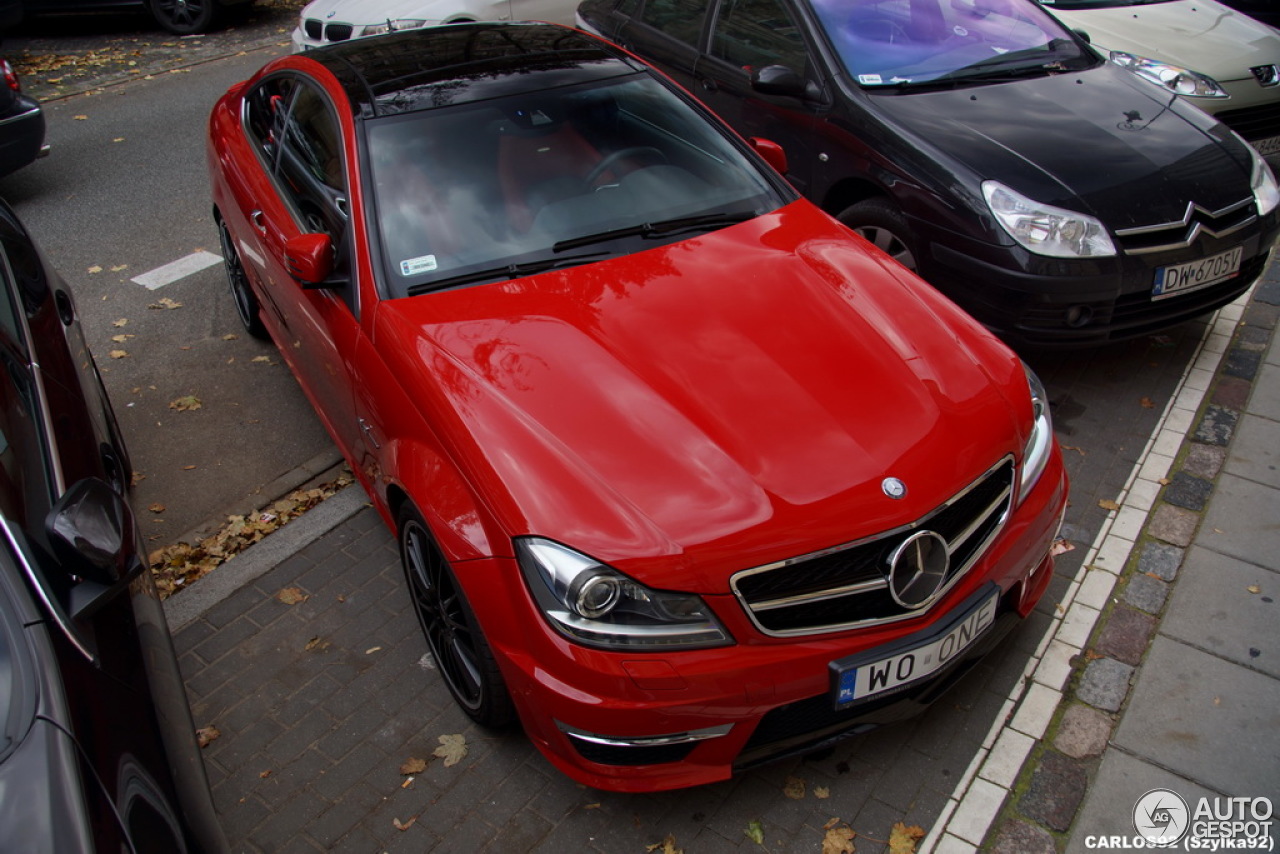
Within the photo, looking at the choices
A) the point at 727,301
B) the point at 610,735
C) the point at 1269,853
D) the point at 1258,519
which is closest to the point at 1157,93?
the point at 1258,519

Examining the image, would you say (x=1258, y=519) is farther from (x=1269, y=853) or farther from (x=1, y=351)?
(x=1, y=351)

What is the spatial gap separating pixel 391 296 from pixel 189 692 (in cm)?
156

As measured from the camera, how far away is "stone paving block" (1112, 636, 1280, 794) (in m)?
3.02

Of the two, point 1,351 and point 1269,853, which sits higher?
point 1,351

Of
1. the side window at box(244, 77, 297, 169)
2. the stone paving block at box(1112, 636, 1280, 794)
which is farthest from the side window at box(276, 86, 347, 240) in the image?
the stone paving block at box(1112, 636, 1280, 794)

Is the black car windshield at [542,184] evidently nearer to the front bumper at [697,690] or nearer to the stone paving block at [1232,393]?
the front bumper at [697,690]

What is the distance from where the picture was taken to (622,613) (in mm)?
2557

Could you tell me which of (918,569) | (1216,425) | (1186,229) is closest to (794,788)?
(918,569)

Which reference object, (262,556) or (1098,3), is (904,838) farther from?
(1098,3)

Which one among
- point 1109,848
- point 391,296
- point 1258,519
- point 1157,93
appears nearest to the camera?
point 1109,848

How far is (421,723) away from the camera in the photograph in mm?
3328

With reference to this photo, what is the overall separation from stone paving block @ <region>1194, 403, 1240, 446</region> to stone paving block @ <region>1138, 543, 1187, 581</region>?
85cm

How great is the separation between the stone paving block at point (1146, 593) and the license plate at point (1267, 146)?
4.30m

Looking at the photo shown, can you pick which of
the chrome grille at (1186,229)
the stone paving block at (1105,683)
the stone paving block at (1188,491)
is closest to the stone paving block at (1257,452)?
the stone paving block at (1188,491)
